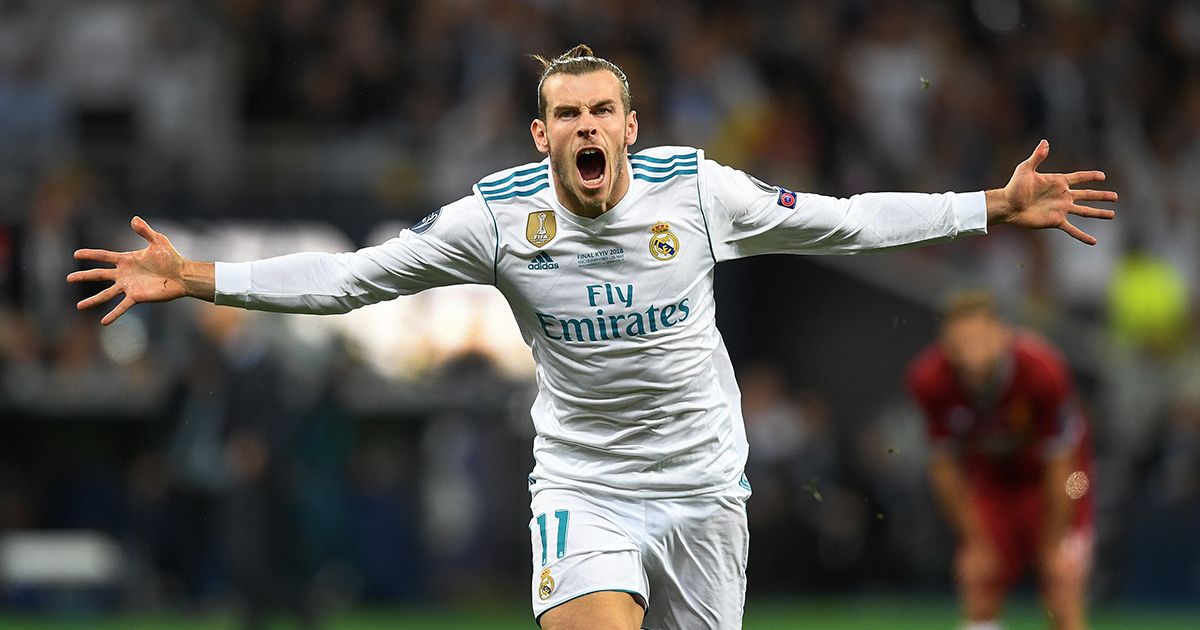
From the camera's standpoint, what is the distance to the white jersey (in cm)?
636

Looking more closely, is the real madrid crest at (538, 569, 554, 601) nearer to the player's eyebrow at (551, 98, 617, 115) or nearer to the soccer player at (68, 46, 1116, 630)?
the soccer player at (68, 46, 1116, 630)

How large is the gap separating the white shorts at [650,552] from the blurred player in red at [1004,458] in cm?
371

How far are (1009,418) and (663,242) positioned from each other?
4.30 m

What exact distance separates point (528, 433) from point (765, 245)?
9.81 metres

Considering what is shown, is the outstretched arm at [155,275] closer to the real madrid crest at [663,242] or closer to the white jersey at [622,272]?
the white jersey at [622,272]

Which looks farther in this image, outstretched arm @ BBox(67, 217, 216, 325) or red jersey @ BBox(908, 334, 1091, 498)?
red jersey @ BBox(908, 334, 1091, 498)

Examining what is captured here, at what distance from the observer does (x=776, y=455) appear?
1650 cm

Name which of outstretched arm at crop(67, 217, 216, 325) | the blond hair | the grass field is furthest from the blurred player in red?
outstretched arm at crop(67, 217, 216, 325)

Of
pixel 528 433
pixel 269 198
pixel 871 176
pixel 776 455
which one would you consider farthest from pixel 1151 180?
pixel 269 198

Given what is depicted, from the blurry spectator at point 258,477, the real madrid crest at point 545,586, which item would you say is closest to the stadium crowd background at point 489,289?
the blurry spectator at point 258,477

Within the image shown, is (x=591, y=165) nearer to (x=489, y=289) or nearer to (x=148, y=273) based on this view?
(x=148, y=273)

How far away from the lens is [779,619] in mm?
14617

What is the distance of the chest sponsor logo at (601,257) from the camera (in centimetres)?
636

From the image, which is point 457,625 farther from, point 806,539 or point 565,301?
point 565,301
